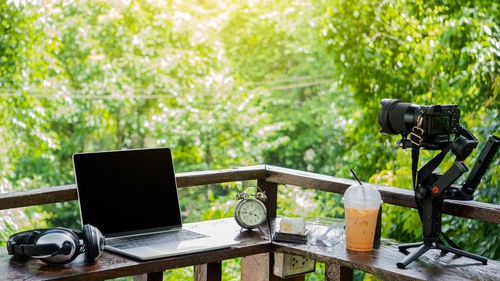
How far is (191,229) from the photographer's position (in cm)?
194

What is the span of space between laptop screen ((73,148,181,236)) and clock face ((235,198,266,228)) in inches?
8.2

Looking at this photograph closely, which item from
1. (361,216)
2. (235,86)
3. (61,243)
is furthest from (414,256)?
(235,86)

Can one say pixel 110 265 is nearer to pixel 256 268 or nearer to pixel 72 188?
pixel 72 188

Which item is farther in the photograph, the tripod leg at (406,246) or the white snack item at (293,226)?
the white snack item at (293,226)

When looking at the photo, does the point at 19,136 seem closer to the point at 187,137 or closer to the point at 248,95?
the point at 187,137

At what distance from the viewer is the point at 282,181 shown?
2172 mm

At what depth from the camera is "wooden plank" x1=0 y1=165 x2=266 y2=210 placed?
5.32 feet

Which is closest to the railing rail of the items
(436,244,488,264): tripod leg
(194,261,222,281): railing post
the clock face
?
(436,244,488,264): tripod leg

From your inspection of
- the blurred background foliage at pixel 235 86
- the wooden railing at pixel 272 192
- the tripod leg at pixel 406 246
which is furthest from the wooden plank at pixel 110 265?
the blurred background foliage at pixel 235 86

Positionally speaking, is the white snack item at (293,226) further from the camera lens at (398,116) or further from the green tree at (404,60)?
the green tree at (404,60)

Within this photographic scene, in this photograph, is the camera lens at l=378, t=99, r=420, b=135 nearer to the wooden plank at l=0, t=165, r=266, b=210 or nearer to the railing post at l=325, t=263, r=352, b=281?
the railing post at l=325, t=263, r=352, b=281

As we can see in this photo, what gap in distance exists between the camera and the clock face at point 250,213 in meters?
A: 1.94

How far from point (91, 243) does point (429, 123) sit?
0.96 m

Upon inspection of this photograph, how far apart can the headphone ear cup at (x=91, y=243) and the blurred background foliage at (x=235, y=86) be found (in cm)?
192
